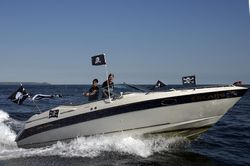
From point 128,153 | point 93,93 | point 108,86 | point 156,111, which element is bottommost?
point 128,153

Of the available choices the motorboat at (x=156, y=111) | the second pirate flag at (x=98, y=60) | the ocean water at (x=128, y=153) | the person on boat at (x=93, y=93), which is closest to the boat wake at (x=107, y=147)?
the ocean water at (x=128, y=153)

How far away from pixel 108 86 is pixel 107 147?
76.1 inches

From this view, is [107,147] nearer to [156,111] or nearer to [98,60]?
[156,111]

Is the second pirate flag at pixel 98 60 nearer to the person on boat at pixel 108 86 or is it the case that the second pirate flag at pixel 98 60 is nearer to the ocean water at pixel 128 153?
the person on boat at pixel 108 86

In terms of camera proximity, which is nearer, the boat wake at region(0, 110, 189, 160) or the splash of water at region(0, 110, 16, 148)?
the boat wake at region(0, 110, 189, 160)

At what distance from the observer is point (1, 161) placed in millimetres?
10758

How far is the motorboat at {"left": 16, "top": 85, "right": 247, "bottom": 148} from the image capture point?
10.9 meters

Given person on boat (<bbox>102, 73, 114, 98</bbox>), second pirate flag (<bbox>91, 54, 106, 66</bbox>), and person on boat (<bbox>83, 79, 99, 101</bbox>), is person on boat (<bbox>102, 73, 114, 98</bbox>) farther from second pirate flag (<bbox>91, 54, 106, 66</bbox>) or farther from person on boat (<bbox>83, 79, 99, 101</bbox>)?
second pirate flag (<bbox>91, 54, 106, 66</bbox>)

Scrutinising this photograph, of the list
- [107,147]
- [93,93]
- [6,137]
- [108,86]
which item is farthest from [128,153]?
[6,137]

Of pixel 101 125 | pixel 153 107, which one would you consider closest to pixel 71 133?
pixel 101 125

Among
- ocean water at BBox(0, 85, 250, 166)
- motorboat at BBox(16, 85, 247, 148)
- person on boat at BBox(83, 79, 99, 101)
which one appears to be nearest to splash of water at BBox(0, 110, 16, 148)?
ocean water at BBox(0, 85, 250, 166)

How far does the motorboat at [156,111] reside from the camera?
429 inches

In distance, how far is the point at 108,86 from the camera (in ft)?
38.1

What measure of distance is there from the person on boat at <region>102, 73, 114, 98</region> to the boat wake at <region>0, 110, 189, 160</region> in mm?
1331
